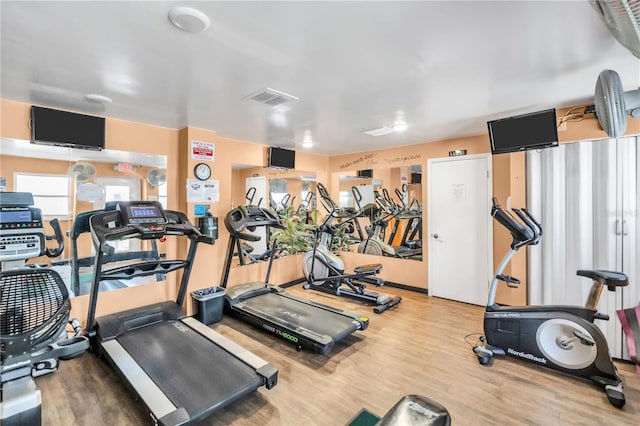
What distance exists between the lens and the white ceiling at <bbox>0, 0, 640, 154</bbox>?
156cm

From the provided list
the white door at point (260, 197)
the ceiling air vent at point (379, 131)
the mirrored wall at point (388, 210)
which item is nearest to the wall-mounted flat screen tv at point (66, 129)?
the white door at point (260, 197)

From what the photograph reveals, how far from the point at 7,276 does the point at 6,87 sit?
6.41 ft

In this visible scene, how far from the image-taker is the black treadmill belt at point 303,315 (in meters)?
3.05

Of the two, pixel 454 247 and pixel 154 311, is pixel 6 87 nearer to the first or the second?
pixel 154 311

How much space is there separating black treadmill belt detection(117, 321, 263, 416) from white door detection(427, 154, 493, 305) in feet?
11.2

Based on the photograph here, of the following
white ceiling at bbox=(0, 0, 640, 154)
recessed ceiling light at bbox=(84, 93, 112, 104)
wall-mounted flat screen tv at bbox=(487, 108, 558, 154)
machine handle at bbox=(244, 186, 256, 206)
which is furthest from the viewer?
machine handle at bbox=(244, 186, 256, 206)

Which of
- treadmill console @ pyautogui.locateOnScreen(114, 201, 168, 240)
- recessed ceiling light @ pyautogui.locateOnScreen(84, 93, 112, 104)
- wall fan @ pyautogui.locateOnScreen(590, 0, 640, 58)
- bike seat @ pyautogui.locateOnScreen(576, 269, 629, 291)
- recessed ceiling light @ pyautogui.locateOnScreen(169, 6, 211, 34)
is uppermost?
recessed ceiling light @ pyautogui.locateOnScreen(84, 93, 112, 104)

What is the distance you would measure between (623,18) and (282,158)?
439 centimetres

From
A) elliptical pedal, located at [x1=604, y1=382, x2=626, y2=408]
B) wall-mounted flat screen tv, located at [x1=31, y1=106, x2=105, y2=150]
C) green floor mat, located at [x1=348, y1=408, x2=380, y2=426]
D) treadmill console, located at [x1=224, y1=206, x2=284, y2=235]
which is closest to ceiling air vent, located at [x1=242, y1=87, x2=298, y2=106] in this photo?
treadmill console, located at [x1=224, y1=206, x2=284, y2=235]

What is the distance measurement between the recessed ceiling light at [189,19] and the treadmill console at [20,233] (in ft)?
6.74

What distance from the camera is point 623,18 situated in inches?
41.1

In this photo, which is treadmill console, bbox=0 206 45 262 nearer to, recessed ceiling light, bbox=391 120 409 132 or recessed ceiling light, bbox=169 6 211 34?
recessed ceiling light, bbox=169 6 211 34

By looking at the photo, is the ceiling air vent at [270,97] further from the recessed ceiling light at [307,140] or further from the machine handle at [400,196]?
the machine handle at [400,196]

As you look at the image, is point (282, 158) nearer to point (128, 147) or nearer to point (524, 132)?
point (128, 147)
